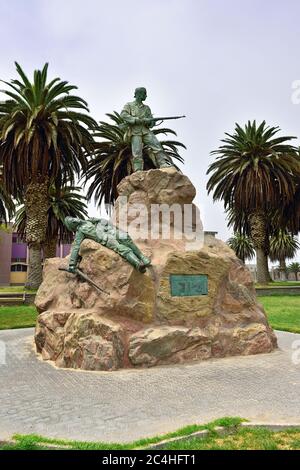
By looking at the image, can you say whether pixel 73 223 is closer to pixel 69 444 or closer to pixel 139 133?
pixel 139 133

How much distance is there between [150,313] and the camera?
7105 mm

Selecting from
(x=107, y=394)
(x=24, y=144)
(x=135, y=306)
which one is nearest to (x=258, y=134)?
(x=24, y=144)

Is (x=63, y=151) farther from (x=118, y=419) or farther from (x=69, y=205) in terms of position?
(x=118, y=419)

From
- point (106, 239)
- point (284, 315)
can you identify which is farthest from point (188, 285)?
point (284, 315)

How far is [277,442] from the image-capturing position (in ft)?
11.2

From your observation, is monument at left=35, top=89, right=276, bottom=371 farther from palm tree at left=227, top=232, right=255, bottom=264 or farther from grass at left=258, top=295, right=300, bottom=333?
palm tree at left=227, top=232, right=255, bottom=264

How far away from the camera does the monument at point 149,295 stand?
21.8 feet

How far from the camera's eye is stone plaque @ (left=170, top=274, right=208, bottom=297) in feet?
24.2

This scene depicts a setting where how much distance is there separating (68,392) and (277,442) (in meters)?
2.87

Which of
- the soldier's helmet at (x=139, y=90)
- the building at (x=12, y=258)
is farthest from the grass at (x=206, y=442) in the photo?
the building at (x=12, y=258)

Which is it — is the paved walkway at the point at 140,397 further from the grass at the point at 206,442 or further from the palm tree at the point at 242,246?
the palm tree at the point at 242,246

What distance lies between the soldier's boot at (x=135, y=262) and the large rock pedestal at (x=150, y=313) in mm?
104

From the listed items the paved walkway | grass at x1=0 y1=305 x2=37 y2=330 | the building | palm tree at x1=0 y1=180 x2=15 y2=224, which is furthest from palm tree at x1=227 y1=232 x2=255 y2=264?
the paved walkway

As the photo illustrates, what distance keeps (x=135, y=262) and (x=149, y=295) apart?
28.2 inches
